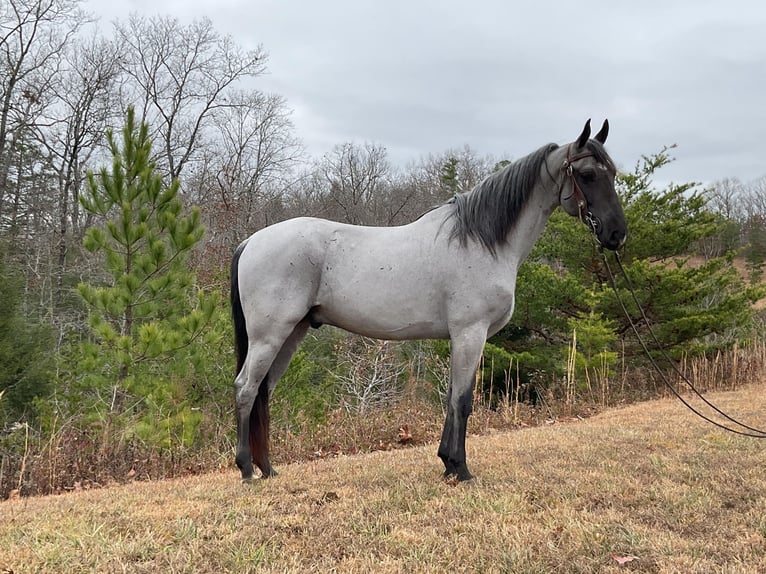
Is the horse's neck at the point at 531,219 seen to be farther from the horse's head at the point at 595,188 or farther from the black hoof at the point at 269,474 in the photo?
the black hoof at the point at 269,474

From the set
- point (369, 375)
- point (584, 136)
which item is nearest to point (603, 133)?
point (584, 136)

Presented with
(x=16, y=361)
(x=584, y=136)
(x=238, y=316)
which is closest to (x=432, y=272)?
(x=584, y=136)

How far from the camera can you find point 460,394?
312cm

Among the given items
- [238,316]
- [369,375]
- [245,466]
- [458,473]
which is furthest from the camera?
[369,375]

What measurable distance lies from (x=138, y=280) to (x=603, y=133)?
5174 millimetres

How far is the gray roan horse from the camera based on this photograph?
10.1 feet

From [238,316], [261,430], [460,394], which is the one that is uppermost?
[238,316]

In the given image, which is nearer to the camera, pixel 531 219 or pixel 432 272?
pixel 432 272

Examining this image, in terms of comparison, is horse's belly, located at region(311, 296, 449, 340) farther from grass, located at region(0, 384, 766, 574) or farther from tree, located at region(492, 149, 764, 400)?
tree, located at region(492, 149, 764, 400)

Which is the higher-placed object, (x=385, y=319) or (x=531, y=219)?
(x=531, y=219)

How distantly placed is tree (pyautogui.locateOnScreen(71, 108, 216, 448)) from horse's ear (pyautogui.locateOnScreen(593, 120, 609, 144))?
476cm

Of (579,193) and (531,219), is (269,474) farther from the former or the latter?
(579,193)

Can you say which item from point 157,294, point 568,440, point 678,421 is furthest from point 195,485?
point 678,421

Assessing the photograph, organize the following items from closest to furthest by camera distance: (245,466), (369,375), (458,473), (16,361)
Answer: (458,473) < (245,466) < (16,361) < (369,375)
